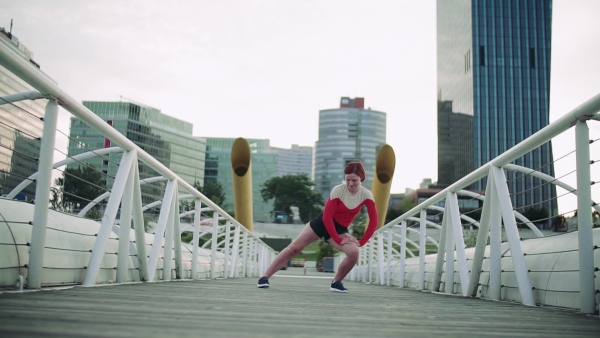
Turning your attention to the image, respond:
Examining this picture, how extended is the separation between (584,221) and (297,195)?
87974mm

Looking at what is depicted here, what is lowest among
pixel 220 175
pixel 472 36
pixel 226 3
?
pixel 226 3

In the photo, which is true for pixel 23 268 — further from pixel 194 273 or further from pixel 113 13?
pixel 113 13

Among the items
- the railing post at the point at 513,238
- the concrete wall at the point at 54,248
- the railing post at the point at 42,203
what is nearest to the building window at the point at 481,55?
the railing post at the point at 513,238

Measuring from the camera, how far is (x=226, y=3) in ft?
47.1

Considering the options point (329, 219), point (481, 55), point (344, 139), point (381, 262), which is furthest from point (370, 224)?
point (344, 139)

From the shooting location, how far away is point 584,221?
2.90 meters

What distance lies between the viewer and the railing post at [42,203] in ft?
9.46

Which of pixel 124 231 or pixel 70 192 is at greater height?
pixel 70 192

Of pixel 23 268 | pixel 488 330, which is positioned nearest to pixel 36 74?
pixel 23 268

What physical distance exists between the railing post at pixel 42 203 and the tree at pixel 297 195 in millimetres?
87356

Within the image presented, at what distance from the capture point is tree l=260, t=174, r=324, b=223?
90.8 m

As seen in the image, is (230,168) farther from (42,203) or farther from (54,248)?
(42,203)

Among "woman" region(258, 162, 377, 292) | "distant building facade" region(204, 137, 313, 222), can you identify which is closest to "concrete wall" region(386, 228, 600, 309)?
"woman" region(258, 162, 377, 292)

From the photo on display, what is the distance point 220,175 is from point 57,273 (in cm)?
12565
